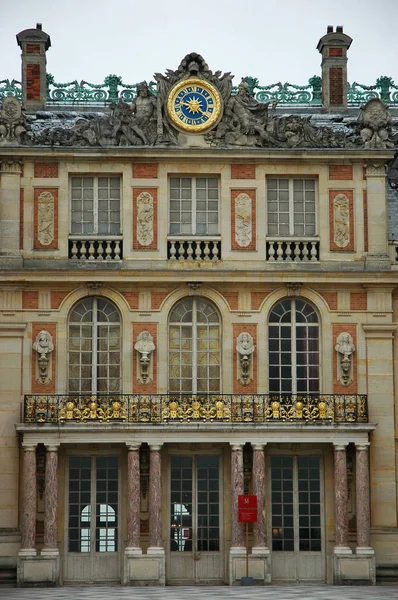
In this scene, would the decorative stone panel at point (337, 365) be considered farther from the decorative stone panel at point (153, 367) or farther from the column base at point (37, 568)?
the column base at point (37, 568)

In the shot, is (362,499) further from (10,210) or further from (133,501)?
(10,210)

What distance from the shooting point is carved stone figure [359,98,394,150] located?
40781 mm

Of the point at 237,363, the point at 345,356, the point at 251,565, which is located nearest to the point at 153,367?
the point at 237,363

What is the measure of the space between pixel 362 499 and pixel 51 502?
8.14 meters

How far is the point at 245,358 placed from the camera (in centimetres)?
3969

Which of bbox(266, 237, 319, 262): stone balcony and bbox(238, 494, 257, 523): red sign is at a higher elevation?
bbox(266, 237, 319, 262): stone balcony

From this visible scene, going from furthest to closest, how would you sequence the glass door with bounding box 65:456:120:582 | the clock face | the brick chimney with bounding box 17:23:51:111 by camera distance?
the brick chimney with bounding box 17:23:51:111, the clock face, the glass door with bounding box 65:456:120:582

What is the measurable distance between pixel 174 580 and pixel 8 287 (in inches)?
355

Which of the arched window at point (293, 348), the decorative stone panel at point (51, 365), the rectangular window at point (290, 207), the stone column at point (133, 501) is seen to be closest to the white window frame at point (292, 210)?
the rectangular window at point (290, 207)

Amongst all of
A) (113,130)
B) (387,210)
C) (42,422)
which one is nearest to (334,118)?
(387,210)

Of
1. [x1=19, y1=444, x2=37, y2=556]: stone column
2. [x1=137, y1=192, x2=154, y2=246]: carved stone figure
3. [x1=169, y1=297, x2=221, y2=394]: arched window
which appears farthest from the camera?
[x1=137, y1=192, x2=154, y2=246]: carved stone figure

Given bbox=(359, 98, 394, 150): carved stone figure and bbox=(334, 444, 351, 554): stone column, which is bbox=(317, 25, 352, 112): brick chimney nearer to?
bbox=(359, 98, 394, 150): carved stone figure

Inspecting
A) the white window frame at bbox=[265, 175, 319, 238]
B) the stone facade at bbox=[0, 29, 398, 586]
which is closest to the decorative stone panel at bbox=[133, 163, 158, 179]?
the stone facade at bbox=[0, 29, 398, 586]

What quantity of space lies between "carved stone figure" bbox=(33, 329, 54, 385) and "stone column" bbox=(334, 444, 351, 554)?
797cm
